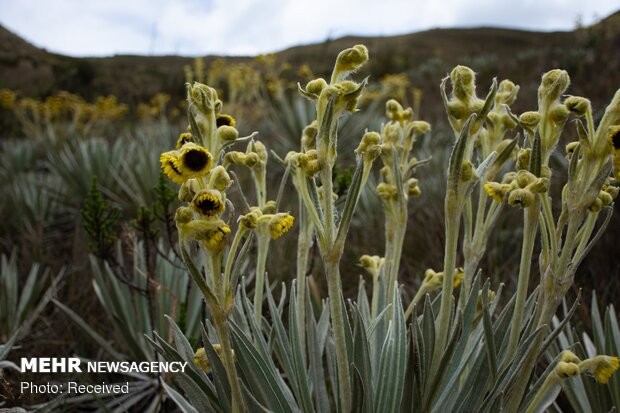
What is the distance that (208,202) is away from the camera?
2.86 ft

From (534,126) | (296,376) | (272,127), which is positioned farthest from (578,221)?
(272,127)

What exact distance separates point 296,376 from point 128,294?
121cm

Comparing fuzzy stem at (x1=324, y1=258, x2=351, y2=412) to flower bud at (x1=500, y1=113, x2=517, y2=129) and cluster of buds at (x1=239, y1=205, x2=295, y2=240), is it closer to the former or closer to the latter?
cluster of buds at (x1=239, y1=205, x2=295, y2=240)

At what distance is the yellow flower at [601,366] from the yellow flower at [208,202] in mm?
697

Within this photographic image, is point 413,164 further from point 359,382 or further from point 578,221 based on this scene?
point 359,382

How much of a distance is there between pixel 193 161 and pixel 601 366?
2.60ft

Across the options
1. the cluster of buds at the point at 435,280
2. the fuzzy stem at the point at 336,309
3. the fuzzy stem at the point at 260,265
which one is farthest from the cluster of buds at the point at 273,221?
the cluster of buds at the point at 435,280

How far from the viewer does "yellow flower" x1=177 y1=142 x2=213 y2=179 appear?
0.86m

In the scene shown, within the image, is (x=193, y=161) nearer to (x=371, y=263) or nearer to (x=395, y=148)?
(x=395, y=148)

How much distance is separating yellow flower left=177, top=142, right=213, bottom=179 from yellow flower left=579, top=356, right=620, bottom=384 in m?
0.74

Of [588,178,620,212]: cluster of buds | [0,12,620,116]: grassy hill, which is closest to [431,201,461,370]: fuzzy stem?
[588,178,620,212]: cluster of buds

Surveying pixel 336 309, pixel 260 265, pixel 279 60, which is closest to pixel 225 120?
pixel 260 265

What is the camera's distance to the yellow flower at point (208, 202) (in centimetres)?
86

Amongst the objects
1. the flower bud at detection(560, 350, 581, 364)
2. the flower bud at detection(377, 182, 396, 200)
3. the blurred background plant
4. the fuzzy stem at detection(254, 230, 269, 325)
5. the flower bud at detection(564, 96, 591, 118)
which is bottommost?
the blurred background plant
